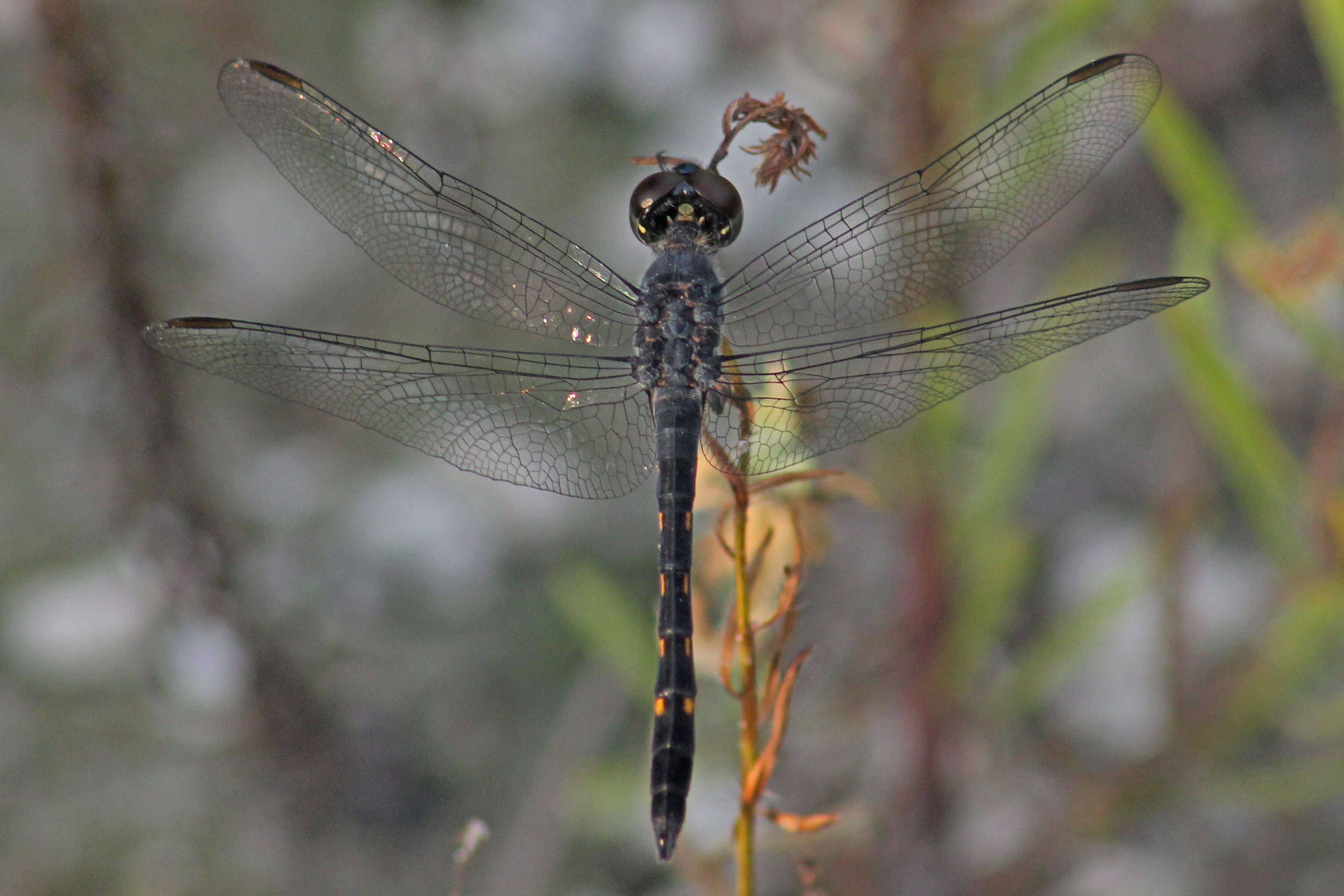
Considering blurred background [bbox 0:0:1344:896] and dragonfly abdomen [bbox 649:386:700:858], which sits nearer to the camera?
dragonfly abdomen [bbox 649:386:700:858]

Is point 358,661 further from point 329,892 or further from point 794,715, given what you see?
point 794,715

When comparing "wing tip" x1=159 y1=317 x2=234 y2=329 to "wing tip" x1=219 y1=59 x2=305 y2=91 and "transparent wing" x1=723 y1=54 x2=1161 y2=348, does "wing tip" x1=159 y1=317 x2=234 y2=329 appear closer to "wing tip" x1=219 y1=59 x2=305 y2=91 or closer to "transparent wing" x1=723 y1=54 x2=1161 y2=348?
"wing tip" x1=219 y1=59 x2=305 y2=91

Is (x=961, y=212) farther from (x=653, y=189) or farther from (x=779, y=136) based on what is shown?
(x=779, y=136)

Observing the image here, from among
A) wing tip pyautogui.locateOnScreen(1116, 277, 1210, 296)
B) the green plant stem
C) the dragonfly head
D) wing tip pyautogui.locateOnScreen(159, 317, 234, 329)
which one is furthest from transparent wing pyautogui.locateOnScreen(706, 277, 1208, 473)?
wing tip pyautogui.locateOnScreen(159, 317, 234, 329)

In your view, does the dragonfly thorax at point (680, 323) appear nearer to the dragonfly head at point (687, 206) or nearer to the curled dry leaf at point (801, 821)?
the dragonfly head at point (687, 206)

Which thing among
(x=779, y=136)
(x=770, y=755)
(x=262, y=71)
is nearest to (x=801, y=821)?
(x=770, y=755)

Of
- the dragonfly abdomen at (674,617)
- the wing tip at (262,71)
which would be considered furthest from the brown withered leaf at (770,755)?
the wing tip at (262,71)
